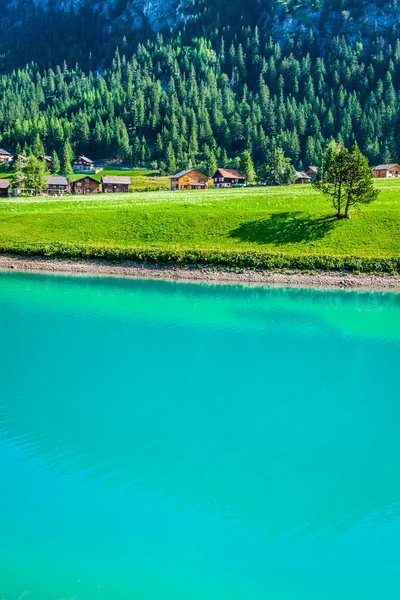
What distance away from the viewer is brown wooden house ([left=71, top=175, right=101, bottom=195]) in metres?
140

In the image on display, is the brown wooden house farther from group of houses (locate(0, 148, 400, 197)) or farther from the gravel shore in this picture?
the gravel shore

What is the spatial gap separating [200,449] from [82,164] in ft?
566

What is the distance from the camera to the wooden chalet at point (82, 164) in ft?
574

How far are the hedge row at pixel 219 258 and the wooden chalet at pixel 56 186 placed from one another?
270ft

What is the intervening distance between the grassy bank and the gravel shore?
128 centimetres

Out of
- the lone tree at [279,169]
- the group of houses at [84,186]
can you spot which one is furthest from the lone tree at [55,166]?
the lone tree at [279,169]

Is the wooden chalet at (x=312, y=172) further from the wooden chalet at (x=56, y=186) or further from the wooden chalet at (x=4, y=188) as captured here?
the wooden chalet at (x=4, y=188)

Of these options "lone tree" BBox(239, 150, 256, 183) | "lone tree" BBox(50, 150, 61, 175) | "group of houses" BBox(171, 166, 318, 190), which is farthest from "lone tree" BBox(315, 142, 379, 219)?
"lone tree" BBox(50, 150, 61, 175)

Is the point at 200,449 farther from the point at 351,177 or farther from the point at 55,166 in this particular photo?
the point at 55,166

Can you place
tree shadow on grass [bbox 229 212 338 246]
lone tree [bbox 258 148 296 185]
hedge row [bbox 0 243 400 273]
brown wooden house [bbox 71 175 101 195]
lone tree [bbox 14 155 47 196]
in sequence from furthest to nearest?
brown wooden house [bbox 71 175 101 195] → lone tree [bbox 14 155 47 196] → lone tree [bbox 258 148 296 185] → tree shadow on grass [bbox 229 212 338 246] → hedge row [bbox 0 243 400 273]

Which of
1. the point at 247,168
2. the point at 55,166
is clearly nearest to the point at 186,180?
the point at 247,168

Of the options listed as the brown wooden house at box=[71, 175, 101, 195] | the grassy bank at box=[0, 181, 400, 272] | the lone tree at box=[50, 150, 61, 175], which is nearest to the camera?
the grassy bank at box=[0, 181, 400, 272]

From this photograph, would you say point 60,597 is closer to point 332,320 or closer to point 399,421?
point 399,421

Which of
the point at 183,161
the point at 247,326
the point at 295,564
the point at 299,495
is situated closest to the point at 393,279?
the point at 247,326
